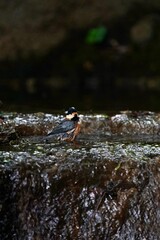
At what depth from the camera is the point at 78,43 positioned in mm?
17250

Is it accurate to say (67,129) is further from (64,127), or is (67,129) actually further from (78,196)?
(78,196)

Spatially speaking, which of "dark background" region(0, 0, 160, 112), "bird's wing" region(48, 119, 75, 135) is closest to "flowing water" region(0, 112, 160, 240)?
"bird's wing" region(48, 119, 75, 135)

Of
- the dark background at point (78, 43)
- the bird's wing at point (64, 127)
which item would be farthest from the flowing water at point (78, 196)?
the dark background at point (78, 43)

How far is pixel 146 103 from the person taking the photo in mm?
10609

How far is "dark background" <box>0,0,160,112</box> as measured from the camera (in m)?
16.6

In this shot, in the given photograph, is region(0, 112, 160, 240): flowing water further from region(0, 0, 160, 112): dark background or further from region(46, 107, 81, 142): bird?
region(0, 0, 160, 112): dark background

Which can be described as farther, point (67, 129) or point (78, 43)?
point (78, 43)

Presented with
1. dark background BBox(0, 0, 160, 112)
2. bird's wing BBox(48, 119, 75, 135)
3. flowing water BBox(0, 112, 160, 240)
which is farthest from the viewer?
dark background BBox(0, 0, 160, 112)

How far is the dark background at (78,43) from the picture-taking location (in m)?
16.6

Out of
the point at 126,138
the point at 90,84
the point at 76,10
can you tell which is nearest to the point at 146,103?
the point at 126,138

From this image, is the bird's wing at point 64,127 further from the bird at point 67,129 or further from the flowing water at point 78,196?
the flowing water at point 78,196

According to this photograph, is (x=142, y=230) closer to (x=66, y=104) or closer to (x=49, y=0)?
(x=66, y=104)

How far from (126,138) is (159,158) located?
4.25ft

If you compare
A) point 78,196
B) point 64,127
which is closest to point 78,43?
point 64,127
